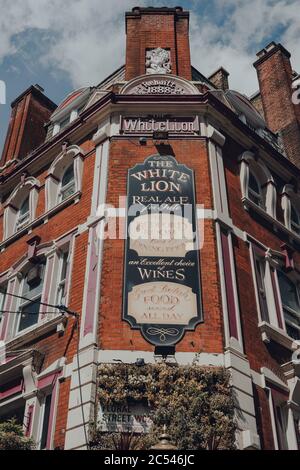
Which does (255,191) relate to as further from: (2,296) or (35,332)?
(2,296)

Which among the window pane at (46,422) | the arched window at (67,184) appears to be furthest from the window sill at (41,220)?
the window pane at (46,422)

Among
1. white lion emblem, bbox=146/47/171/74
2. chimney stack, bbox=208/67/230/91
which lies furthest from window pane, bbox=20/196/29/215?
chimney stack, bbox=208/67/230/91

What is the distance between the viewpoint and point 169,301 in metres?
11.6

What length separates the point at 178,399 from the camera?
1030cm

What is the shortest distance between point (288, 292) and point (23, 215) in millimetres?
8048

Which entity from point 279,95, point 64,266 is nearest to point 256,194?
point 64,266

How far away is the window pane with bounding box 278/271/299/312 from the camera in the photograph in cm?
1459

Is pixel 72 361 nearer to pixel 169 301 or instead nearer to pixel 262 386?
pixel 169 301

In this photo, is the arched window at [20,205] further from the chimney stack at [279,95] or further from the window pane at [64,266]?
the chimney stack at [279,95]

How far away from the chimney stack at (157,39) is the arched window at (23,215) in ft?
16.0

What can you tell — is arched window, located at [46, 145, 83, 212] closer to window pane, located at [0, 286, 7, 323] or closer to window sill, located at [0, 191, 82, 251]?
window sill, located at [0, 191, 82, 251]

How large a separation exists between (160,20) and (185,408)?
12.8 meters

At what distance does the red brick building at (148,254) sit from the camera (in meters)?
11.2

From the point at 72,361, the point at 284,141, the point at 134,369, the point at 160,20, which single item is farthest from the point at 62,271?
the point at 284,141
